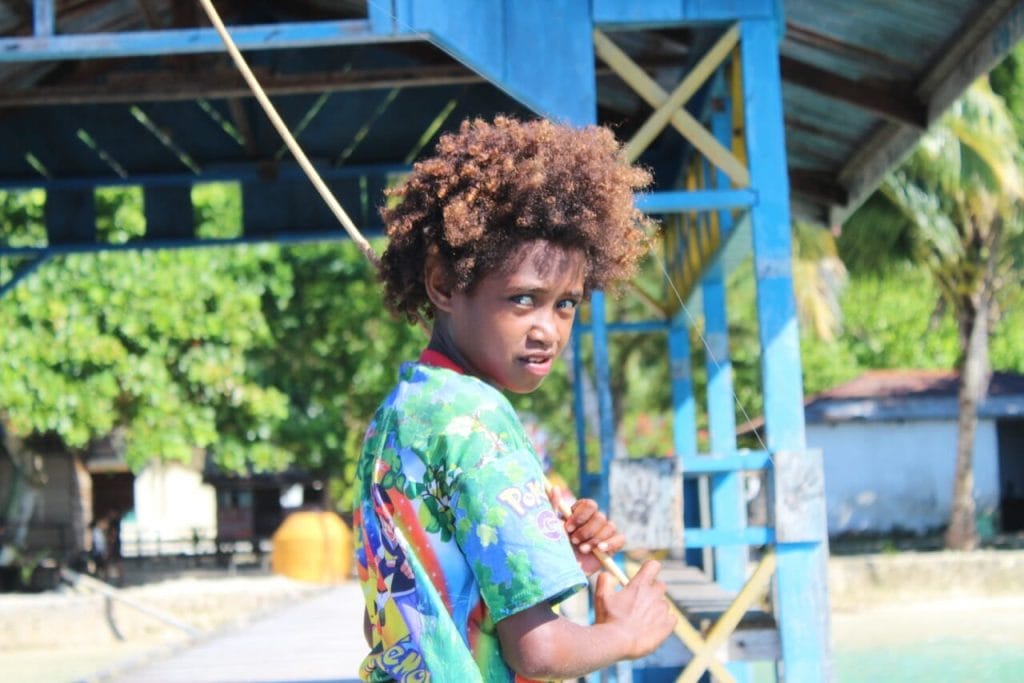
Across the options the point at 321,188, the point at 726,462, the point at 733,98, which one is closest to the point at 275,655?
the point at 726,462

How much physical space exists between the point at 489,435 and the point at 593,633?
1.07ft

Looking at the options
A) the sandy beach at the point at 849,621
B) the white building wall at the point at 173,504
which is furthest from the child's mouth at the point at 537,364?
the white building wall at the point at 173,504

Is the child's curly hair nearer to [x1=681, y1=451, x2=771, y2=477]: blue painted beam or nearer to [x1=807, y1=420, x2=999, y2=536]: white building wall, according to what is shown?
[x1=681, y1=451, x2=771, y2=477]: blue painted beam

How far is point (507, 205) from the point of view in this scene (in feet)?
7.77

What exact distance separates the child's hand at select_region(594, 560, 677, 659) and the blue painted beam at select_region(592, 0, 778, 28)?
13.5ft

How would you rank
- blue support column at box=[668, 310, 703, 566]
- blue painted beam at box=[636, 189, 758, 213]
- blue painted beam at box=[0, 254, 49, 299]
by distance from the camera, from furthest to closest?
1. blue painted beam at box=[0, 254, 49, 299]
2. blue support column at box=[668, 310, 703, 566]
3. blue painted beam at box=[636, 189, 758, 213]

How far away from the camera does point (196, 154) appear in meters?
10.6

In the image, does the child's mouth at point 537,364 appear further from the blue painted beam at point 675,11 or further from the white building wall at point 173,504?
the white building wall at point 173,504

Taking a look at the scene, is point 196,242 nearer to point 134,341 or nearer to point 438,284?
point 438,284

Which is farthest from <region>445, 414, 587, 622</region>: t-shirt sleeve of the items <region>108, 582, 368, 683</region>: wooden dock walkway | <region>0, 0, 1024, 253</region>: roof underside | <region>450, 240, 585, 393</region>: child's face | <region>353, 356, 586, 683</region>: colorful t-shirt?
<region>108, 582, 368, 683</region>: wooden dock walkway

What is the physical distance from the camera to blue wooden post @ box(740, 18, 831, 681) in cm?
582

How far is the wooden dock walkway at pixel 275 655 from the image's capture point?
9664 millimetres

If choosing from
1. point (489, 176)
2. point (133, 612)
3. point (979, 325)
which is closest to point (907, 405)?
point (979, 325)

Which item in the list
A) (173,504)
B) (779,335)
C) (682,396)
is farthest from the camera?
(173,504)
